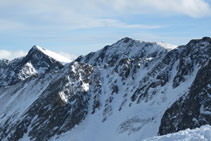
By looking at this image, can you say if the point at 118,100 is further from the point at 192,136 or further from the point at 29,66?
the point at 29,66

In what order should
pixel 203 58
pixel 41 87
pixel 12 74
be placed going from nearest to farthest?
1. pixel 203 58
2. pixel 41 87
3. pixel 12 74

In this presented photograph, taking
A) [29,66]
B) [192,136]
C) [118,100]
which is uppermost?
[29,66]

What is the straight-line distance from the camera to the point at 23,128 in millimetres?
75688

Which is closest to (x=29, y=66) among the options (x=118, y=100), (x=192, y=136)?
A: (x=118, y=100)

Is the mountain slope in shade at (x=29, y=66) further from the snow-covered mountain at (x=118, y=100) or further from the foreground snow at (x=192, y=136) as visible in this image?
the foreground snow at (x=192, y=136)

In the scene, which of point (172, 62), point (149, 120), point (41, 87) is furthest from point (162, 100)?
point (41, 87)

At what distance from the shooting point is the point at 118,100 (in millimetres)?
73500

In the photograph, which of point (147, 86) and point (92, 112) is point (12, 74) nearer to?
point (92, 112)

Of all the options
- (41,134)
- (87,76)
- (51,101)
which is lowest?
(41,134)

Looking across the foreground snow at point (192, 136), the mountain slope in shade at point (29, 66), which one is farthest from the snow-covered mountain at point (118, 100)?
the mountain slope in shade at point (29, 66)

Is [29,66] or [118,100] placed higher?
[29,66]

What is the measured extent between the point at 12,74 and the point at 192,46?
143498 mm

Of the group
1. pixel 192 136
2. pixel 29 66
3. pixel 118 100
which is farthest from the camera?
pixel 29 66

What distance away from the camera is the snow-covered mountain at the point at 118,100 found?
1969 inches
